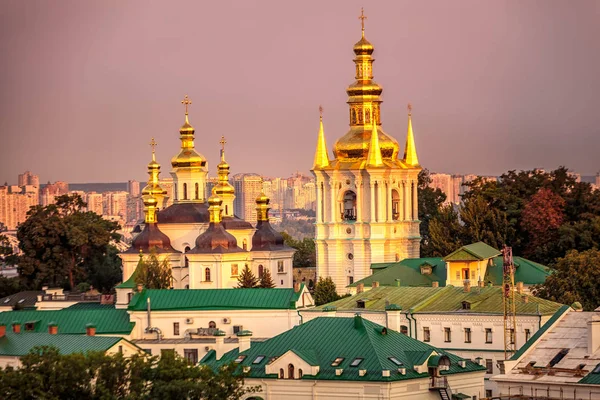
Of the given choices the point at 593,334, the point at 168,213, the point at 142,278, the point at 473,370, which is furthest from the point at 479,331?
the point at 168,213

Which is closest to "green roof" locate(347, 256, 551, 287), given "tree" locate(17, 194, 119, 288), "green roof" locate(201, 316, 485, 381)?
"green roof" locate(201, 316, 485, 381)

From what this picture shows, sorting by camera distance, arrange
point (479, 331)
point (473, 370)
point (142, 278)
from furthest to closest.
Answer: point (142, 278), point (479, 331), point (473, 370)

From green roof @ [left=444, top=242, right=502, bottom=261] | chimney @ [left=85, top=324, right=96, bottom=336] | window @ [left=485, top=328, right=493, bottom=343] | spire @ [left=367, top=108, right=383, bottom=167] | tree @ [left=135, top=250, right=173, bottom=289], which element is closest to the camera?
window @ [left=485, top=328, right=493, bottom=343]

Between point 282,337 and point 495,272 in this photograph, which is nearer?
point 282,337

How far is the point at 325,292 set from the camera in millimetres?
128750

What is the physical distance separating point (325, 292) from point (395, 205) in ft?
41.3

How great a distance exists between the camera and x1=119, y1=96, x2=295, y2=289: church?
136m

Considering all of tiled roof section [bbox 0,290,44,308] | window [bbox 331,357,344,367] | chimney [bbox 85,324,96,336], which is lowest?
window [bbox 331,357,344,367]

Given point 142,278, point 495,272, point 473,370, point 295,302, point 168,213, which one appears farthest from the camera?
point 168,213

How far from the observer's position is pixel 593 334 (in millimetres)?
87000

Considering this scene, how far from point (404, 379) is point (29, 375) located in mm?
12631

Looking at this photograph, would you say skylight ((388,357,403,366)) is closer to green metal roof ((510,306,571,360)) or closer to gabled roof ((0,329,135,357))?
green metal roof ((510,306,571,360))

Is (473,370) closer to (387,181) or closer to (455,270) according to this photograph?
(455,270)

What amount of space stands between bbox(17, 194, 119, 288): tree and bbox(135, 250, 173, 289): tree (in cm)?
1747
